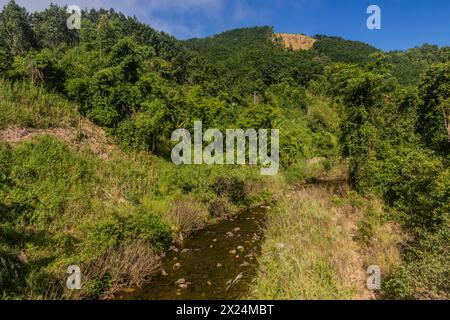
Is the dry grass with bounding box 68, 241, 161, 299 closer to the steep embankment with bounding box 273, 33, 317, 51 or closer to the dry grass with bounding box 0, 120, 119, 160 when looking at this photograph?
the dry grass with bounding box 0, 120, 119, 160

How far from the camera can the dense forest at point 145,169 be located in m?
7.53

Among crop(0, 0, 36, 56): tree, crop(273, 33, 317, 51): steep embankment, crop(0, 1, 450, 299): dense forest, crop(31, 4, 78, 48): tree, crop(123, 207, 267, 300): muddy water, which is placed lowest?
crop(123, 207, 267, 300): muddy water

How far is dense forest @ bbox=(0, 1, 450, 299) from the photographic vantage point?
7.53 metres

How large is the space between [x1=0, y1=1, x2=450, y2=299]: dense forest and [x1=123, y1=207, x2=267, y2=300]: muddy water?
55cm

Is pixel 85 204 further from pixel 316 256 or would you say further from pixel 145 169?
pixel 316 256

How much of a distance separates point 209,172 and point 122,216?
5.85m

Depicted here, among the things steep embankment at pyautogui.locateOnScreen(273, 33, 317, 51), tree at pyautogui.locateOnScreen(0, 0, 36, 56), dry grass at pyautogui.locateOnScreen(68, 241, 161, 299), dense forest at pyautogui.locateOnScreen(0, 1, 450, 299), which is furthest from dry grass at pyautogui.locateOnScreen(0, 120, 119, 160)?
steep embankment at pyautogui.locateOnScreen(273, 33, 317, 51)

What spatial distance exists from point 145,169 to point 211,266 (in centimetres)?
793

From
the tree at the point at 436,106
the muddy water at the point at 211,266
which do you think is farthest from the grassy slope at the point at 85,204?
the tree at the point at 436,106

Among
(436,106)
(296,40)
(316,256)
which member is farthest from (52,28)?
(296,40)

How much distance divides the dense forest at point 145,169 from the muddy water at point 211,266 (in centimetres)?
55

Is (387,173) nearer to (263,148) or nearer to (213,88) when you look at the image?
(263,148)

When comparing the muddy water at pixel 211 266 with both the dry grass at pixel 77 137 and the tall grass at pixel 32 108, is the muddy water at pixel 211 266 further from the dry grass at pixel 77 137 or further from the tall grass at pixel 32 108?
the tall grass at pixel 32 108
